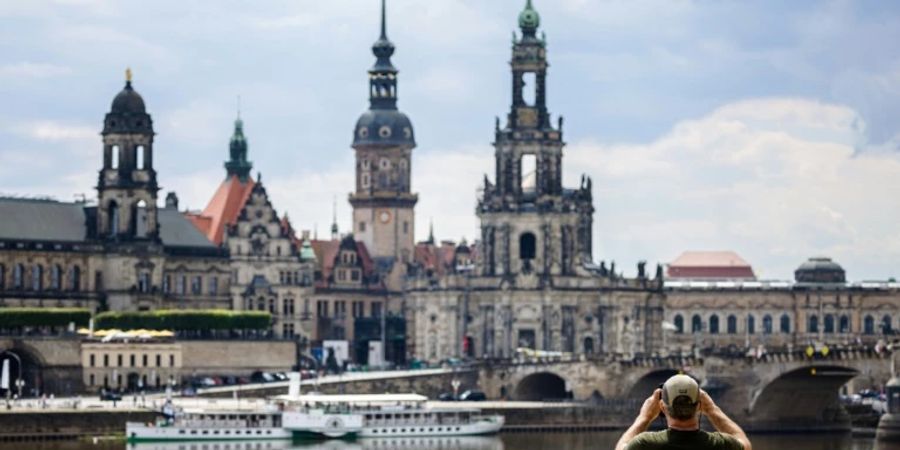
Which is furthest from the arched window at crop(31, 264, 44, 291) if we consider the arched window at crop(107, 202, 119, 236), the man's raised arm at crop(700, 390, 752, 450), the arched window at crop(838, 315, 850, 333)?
the man's raised arm at crop(700, 390, 752, 450)

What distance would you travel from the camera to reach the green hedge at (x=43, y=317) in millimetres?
115125

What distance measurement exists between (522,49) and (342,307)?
84.5ft

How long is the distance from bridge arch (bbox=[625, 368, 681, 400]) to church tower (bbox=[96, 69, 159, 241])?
98.3ft

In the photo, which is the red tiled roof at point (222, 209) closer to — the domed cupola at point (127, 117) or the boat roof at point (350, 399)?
the domed cupola at point (127, 117)

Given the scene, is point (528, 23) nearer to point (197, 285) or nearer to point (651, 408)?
point (197, 285)

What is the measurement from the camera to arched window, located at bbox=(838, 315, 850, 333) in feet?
497

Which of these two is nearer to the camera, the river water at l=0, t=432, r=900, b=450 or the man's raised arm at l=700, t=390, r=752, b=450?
the man's raised arm at l=700, t=390, r=752, b=450

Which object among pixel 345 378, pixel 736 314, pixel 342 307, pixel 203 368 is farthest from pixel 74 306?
pixel 736 314

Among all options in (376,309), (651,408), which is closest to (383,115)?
(376,309)

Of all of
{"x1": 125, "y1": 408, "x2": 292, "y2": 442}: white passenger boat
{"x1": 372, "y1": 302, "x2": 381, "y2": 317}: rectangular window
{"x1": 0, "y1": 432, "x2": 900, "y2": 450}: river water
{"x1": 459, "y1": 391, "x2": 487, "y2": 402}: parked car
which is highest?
{"x1": 372, "y1": 302, "x2": 381, "y2": 317}: rectangular window

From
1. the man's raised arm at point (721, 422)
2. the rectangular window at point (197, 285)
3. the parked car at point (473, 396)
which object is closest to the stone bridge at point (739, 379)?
the parked car at point (473, 396)

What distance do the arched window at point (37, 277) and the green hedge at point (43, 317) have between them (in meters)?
5.83

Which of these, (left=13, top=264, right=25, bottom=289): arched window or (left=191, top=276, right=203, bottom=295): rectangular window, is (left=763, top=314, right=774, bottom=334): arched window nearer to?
(left=191, top=276, right=203, bottom=295): rectangular window

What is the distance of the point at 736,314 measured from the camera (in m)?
152
